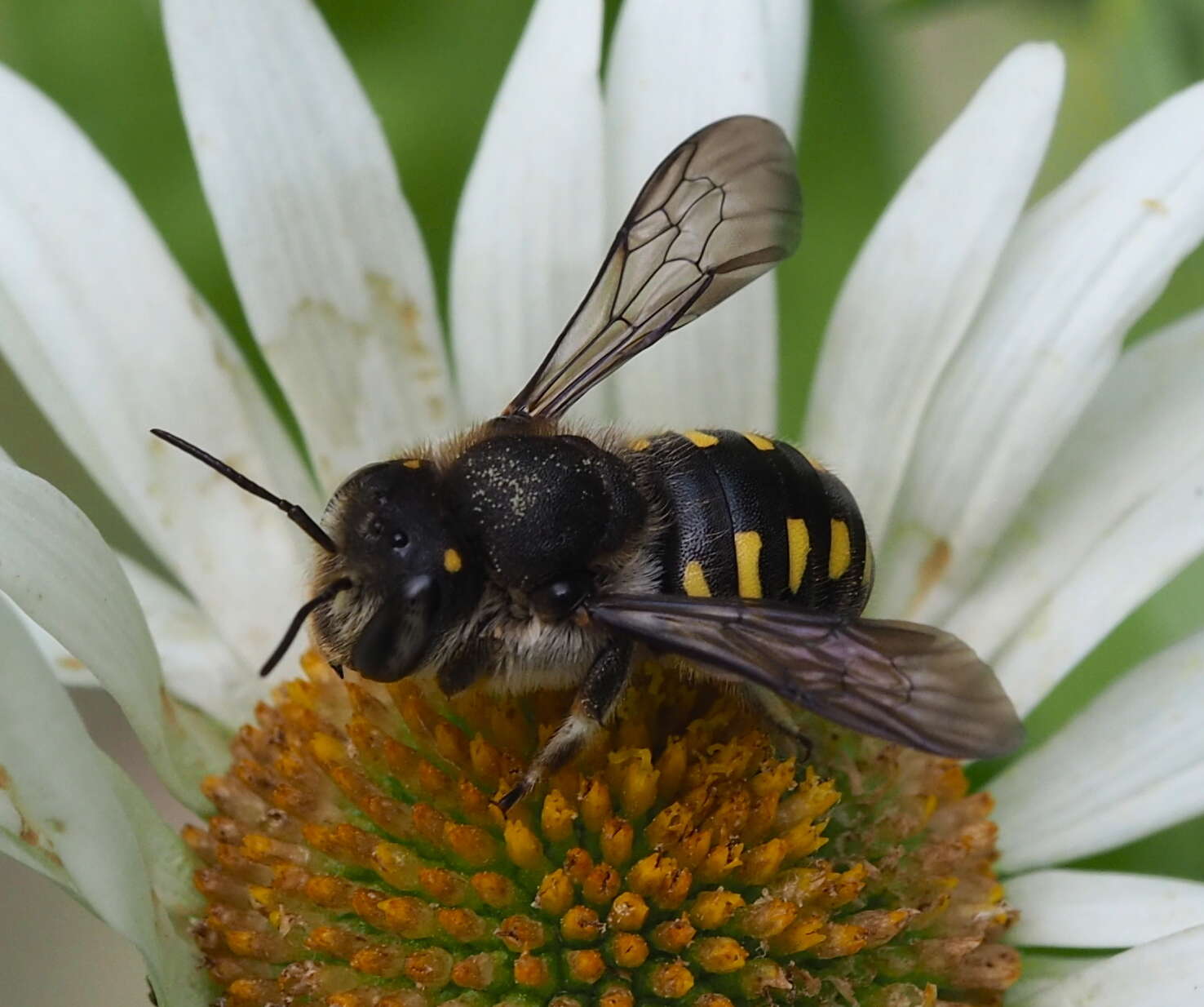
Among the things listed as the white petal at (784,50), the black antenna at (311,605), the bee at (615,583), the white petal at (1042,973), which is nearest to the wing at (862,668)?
the bee at (615,583)

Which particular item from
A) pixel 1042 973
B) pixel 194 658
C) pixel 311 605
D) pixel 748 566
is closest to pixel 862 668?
pixel 748 566

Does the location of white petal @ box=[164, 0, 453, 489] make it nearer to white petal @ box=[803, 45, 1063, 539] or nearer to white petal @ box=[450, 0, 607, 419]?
white petal @ box=[450, 0, 607, 419]

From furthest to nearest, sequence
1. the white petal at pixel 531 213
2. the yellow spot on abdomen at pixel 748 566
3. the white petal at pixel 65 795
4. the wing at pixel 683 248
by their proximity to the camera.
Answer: the white petal at pixel 531 213, the wing at pixel 683 248, the yellow spot on abdomen at pixel 748 566, the white petal at pixel 65 795

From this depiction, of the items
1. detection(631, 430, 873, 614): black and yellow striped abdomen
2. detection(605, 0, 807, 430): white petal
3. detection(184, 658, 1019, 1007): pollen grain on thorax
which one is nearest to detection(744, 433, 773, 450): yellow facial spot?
detection(631, 430, 873, 614): black and yellow striped abdomen

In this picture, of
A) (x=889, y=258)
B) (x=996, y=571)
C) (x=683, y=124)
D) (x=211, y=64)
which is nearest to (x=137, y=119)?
(x=211, y=64)

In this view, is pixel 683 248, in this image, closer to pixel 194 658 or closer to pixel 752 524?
pixel 752 524

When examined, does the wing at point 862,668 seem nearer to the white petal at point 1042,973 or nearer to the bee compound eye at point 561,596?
the bee compound eye at point 561,596
